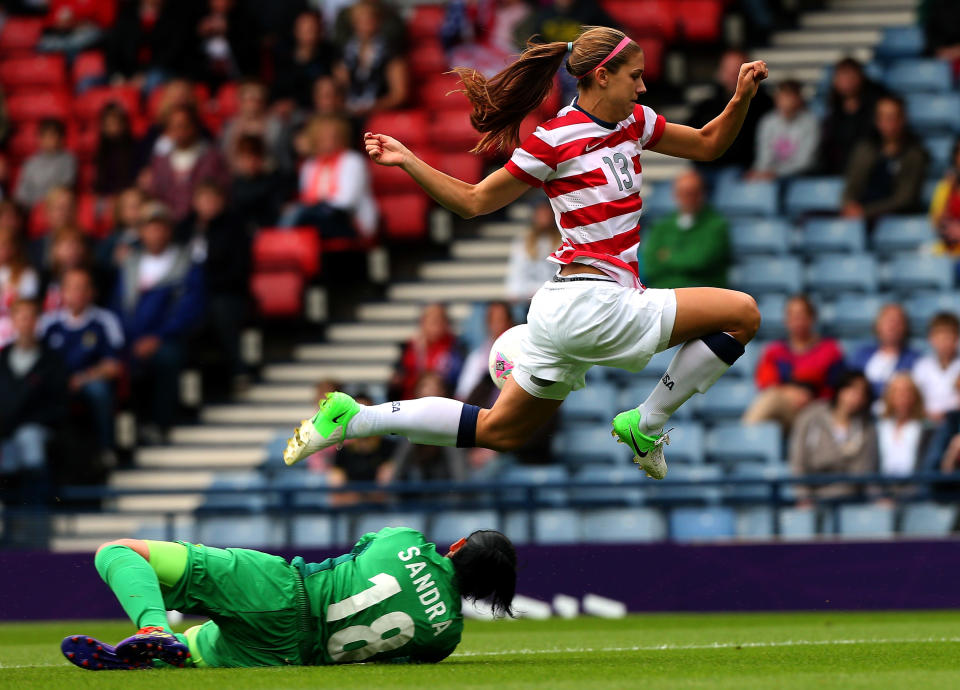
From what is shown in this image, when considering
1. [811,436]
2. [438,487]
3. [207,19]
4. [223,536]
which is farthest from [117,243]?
[811,436]

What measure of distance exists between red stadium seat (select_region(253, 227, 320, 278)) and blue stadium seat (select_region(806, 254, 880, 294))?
158 inches

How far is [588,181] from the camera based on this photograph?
22.6ft

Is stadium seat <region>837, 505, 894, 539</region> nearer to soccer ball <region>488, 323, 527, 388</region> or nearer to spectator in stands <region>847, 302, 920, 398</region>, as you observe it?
spectator in stands <region>847, 302, 920, 398</region>

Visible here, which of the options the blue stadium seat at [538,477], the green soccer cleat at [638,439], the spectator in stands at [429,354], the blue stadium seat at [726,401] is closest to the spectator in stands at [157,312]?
the spectator in stands at [429,354]

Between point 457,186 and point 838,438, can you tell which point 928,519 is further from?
point 457,186

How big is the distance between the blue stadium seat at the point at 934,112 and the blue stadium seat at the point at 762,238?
1.55 m

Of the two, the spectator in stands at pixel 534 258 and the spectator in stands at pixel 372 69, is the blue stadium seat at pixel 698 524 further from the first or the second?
the spectator in stands at pixel 372 69

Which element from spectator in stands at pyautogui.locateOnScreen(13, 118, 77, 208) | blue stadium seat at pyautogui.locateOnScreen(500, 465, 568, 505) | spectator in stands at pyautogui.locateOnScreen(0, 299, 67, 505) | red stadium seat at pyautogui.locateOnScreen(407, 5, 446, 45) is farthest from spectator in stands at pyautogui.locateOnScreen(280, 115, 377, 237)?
blue stadium seat at pyautogui.locateOnScreen(500, 465, 568, 505)

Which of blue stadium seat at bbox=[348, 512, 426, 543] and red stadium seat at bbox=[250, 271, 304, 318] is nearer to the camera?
blue stadium seat at bbox=[348, 512, 426, 543]

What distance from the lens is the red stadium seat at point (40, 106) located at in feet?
57.3

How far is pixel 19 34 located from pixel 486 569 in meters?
13.9

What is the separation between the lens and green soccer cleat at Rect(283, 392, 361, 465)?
7.12 meters

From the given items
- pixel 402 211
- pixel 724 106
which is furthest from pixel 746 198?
pixel 402 211

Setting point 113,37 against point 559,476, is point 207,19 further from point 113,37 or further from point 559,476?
point 559,476
